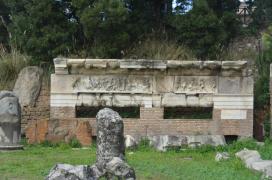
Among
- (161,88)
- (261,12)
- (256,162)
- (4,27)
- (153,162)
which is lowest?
(153,162)

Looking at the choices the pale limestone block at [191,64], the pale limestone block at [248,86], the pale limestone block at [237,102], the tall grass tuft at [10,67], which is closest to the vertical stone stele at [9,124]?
the tall grass tuft at [10,67]

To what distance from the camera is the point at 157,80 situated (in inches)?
694

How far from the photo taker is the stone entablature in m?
17.4

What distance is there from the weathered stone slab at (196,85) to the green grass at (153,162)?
219 centimetres

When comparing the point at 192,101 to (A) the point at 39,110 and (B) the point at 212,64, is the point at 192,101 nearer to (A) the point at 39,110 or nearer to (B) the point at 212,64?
(B) the point at 212,64

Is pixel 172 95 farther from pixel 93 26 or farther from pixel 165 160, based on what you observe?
pixel 165 160

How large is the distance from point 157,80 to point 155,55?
1.83m

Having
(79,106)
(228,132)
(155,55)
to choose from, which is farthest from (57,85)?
(228,132)

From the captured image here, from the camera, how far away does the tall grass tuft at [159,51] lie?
1911cm

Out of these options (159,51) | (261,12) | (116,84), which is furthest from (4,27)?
(261,12)

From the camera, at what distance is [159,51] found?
1920 cm

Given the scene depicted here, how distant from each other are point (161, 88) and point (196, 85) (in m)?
1.08

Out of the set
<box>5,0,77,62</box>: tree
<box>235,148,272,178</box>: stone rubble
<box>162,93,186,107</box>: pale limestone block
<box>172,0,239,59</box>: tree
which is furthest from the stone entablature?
<box>235,148,272,178</box>: stone rubble

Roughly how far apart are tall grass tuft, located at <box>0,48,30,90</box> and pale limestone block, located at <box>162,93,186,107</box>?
5.29 metres
